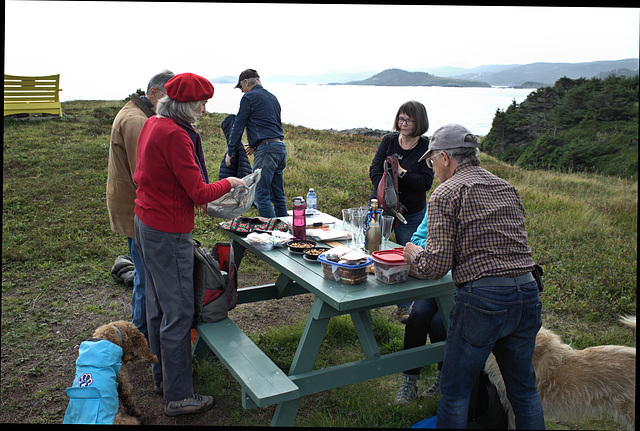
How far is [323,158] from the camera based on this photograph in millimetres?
12641

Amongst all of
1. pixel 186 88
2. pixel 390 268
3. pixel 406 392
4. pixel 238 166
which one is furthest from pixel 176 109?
pixel 238 166

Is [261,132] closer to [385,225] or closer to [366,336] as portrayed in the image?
[385,225]

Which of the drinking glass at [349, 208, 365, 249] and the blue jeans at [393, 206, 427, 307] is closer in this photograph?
the drinking glass at [349, 208, 365, 249]

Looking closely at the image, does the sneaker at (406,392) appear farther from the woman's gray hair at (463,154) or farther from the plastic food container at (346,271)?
the woman's gray hair at (463,154)

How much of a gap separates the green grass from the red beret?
206cm

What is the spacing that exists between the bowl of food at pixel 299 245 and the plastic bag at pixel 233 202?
1.36 feet

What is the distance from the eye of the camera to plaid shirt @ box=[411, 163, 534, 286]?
2311 millimetres

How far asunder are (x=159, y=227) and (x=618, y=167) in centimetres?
2331

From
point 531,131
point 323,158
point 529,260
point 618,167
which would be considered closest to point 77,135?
point 323,158

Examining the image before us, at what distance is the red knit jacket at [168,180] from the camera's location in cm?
282

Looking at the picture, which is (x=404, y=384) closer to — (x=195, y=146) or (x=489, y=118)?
(x=195, y=146)

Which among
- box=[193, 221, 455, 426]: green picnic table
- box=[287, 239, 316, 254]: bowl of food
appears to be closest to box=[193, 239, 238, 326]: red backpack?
box=[193, 221, 455, 426]: green picnic table

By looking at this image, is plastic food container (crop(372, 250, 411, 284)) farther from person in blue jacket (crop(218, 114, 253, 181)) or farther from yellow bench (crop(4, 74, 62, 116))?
yellow bench (crop(4, 74, 62, 116))

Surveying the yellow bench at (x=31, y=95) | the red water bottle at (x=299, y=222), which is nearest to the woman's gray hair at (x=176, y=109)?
the red water bottle at (x=299, y=222)
